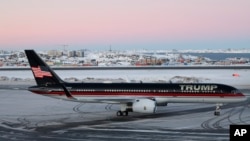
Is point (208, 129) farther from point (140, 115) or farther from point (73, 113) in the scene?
point (73, 113)

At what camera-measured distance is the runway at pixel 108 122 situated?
27372mm

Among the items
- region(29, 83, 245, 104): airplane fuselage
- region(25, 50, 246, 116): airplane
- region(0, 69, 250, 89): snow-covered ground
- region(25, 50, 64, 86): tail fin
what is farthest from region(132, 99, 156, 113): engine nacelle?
region(0, 69, 250, 89): snow-covered ground

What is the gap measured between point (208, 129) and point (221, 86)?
8.80 m

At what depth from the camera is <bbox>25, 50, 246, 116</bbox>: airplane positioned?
36344 millimetres

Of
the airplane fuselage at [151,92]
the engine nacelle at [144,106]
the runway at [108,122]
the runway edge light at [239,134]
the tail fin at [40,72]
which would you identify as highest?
the tail fin at [40,72]

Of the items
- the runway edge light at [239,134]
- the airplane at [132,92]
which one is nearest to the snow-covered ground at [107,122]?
the airplane at [132,92]

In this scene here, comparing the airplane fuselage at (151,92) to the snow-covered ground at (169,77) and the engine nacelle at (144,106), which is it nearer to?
the engine nacelle at (144,106)

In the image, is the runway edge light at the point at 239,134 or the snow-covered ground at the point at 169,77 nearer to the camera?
the runway edge light at the point at 239,134

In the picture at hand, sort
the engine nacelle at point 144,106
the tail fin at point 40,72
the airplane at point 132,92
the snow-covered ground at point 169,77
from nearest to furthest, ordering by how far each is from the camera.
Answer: the engine nacelle at point 144,106 < the airplane at point 132,92 < the tail fin at point 40,72 < the snow-covered ground at point 169,77

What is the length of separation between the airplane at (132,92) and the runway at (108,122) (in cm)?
142

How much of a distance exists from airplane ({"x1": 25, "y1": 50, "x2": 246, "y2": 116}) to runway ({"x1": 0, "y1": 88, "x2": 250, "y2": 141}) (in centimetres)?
142

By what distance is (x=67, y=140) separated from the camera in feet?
84.9

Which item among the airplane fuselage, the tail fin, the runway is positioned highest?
the tail fin

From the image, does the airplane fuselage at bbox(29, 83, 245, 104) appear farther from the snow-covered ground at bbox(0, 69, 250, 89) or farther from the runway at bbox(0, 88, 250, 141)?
the snow-covered ground at bbox(0, 69, 250, 89)
